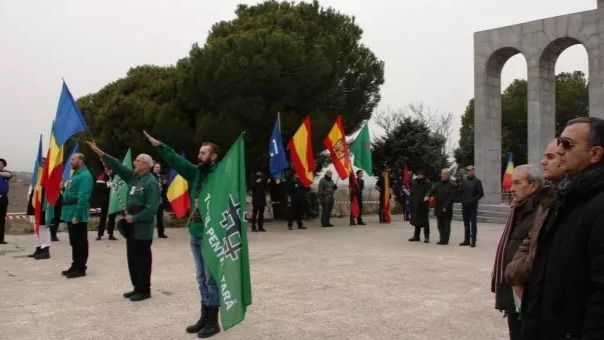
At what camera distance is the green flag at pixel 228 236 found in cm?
476

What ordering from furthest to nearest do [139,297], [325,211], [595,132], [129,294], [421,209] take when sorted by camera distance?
[325,211] → [421,209] → [129,294] → [139,297] → [595,132]

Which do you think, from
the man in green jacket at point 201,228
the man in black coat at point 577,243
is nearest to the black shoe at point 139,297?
the man in green jacket at point 201,228

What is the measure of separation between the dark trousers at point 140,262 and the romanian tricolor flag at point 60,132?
7.04 ft

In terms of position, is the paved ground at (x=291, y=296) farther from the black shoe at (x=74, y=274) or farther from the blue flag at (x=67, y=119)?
the blue flag at (x=67, y=119)

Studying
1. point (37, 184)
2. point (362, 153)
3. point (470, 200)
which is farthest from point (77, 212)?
point (362, 153)

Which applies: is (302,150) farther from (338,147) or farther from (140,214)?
(140,214)

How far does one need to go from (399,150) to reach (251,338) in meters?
20.2

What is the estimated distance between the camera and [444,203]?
12492 mm

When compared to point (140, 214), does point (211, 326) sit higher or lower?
lower

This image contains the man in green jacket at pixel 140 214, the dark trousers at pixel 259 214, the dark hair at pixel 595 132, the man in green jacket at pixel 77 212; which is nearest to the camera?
the dark hair at pixel 595 132

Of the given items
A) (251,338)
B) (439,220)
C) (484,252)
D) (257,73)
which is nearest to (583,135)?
(251,338)

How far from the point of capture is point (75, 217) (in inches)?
317

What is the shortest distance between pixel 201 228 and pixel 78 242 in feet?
12.4

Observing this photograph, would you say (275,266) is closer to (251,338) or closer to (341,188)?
(251,338)
